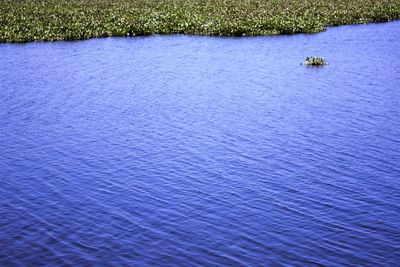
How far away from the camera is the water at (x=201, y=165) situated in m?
13.2

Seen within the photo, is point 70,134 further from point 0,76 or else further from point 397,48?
point 397,48

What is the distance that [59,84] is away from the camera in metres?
32.1

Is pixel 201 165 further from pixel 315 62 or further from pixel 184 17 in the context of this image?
pixel 184 17

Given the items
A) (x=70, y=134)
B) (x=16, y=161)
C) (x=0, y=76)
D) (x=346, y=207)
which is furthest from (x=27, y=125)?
(x=346, y=207)

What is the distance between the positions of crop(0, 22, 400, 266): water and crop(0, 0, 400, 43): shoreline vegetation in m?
13.9

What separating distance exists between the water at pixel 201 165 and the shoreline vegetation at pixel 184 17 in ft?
45.6

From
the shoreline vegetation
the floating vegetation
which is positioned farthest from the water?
the shoreline vegetation

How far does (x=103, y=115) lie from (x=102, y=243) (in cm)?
1290

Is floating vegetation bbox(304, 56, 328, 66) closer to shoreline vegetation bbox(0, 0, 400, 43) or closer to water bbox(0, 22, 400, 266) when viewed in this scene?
water bbox(0, 22, 400, 266)

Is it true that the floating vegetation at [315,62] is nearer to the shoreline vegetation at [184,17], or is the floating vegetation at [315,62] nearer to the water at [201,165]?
the water at [201,165]

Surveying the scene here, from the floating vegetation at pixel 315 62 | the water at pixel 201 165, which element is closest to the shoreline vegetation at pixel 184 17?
the floating vegetation at pixel 315 62

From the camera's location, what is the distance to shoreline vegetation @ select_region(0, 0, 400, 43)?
49844 mm

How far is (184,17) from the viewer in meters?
55.2

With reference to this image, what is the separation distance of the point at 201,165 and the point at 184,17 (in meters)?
38.5
